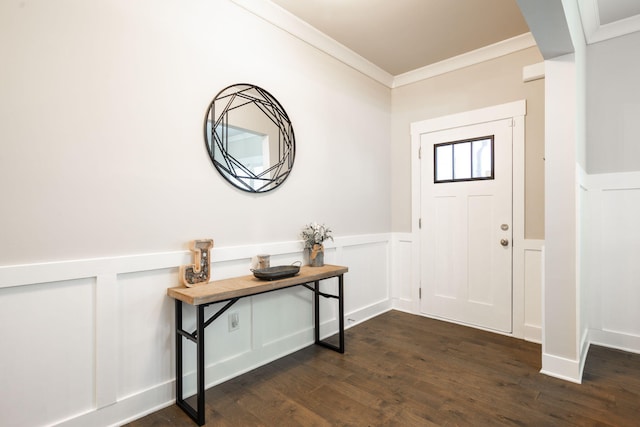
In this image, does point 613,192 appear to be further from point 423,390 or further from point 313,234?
point 313,234

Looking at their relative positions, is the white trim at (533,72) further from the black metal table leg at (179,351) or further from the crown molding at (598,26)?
the black metal table leg at (179,351)

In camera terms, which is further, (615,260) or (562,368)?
(615,260)

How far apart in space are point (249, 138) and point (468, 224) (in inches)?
90.3

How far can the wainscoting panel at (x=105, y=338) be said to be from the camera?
1.52 m

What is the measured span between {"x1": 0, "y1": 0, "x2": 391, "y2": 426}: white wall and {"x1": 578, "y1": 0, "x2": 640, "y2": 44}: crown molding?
7.48 feet

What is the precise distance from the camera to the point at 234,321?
232 centimetres

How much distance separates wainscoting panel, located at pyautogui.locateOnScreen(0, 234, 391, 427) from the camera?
59.8 inches

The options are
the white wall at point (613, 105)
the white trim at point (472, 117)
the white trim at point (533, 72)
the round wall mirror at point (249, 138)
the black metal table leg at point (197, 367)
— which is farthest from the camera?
the white trim at point (472, 117)

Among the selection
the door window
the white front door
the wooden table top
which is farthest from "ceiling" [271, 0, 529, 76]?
the wooden table top

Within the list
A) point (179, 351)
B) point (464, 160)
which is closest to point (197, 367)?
point (179, 351)

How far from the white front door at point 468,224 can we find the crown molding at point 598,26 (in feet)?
2.86

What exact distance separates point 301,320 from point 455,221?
185 centimetres

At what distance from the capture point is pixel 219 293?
1853 mm

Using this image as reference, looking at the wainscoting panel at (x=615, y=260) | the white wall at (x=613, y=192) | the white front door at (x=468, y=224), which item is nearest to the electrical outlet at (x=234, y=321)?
the white front door at (x=468, y=224)
